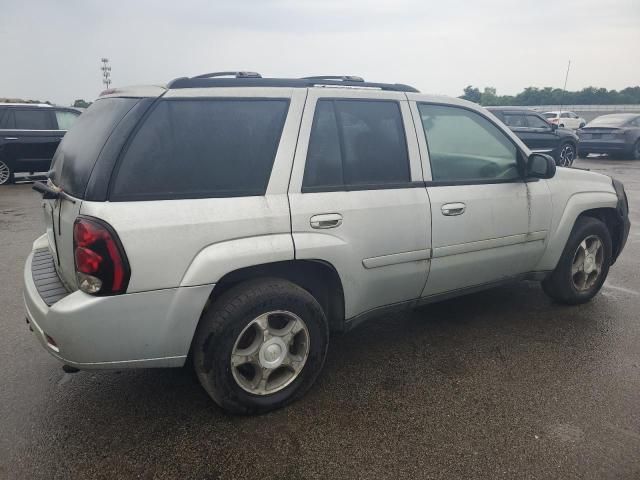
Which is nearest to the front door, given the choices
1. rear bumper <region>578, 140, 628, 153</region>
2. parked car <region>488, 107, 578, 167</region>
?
parked car <region>488, 107, 578, 167</region>

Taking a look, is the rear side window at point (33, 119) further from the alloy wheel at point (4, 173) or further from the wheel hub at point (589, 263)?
the wheel hub at point (589, 263)

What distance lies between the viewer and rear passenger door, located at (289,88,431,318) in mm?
2627

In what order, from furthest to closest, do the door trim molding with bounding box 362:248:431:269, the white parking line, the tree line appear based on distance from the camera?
the tree line, the white parking line, the door trim molding with bounding box 362:248:431:269

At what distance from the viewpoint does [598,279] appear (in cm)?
417

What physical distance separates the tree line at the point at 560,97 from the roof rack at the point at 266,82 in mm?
65548

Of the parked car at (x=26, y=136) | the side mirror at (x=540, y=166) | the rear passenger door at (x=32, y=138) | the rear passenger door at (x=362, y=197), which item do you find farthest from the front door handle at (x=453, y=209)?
the rear passenger door at (x=32, y=138)

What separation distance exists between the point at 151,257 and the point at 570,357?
276 centimetres

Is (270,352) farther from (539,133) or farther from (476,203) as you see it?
(539,133)

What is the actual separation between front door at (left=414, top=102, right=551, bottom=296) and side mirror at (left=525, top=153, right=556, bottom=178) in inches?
3.3

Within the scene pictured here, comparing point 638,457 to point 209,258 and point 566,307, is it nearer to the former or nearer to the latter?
point 566,307

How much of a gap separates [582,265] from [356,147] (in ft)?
7.98

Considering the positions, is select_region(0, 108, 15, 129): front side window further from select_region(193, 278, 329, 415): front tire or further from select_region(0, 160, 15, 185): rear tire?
select_region(193, 278, 329, 415): front tire

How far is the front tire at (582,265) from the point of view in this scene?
3.95 meters

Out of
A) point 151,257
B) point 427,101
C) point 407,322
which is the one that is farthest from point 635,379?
point 151,257
